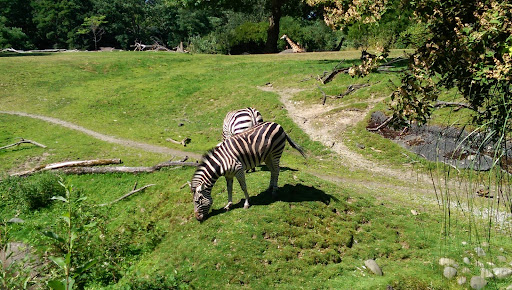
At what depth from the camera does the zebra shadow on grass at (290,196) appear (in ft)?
32.7

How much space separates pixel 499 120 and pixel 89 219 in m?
9.71

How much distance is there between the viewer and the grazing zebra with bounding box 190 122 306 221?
9.23 metres

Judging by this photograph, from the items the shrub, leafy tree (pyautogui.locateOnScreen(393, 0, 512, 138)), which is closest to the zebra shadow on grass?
leafy tree (pyautogui.locateOnScreen(393, 0, 512, 138))

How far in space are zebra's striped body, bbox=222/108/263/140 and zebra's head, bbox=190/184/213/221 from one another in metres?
3.63

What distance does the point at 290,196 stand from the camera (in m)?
10.4

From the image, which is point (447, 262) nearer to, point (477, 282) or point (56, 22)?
point (477, 282)

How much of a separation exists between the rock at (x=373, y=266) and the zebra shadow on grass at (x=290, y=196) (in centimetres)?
225

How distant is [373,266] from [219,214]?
3687mm

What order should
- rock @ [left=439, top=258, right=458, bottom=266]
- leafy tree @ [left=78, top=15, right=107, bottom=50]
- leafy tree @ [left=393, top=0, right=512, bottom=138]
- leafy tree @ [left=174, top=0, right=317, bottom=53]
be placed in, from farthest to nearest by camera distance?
leafy tree @ [left=78, top=15, right=107, bottom=50] → leafy tree @ [left=174, top=0, right=317, bottom=53] → rock @ [left=439, top=258, right=458, bottom=266] → leafy tree @ [left=393, top=0, right=512, bottom=138]

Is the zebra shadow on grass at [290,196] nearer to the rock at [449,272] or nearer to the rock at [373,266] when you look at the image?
the rock at [373,266]

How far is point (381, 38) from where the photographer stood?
103ft

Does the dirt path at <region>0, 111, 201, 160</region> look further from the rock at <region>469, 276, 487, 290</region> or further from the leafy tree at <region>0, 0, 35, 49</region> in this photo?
the leafy tree at <region>0, 0, 35, 49</region>

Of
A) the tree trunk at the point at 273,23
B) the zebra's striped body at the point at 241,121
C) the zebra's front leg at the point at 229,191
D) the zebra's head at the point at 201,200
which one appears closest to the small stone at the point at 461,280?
the zebra's front leg at the point at 229,191

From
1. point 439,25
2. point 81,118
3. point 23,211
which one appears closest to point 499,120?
point 439,25
